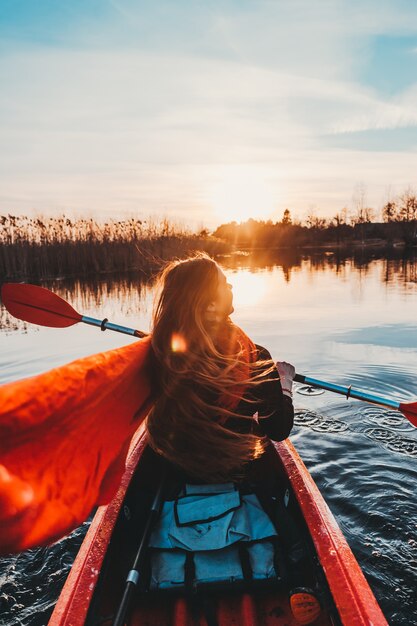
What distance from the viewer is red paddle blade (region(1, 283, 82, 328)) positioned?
3.81 m

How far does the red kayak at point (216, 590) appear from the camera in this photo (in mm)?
1628

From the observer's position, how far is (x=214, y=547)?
178 centimetres

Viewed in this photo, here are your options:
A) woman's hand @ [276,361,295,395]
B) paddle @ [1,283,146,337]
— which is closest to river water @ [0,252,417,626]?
woman's hand @ [276,361,295,395]

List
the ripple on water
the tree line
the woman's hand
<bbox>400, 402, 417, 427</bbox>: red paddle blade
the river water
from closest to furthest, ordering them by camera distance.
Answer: the woman's hand < the river water < <bbox>400, 402, 417, 427</bbox>: red paddle blade < the ripple on water < the tree line

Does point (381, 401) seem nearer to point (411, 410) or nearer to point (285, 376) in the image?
point (411, 410)

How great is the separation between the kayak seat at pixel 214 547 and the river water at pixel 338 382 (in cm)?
104

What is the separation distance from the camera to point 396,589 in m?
2.48

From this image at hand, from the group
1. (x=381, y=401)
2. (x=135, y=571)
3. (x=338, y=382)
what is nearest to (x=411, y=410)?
(x=381, y=401)

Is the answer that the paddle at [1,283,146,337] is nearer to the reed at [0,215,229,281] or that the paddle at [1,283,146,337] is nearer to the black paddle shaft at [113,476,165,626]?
the black paddle shaft at [113,476,165,626]

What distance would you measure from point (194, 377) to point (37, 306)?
2623 mm

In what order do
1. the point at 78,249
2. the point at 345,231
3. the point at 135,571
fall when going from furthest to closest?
1. the point at 345,231
2. the point at 78,249
3. the point at 135,571

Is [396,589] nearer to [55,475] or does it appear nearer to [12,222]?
[55,475]

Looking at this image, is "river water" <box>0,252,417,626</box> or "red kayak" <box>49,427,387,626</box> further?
"river water" <box>0,252,417,626</box>

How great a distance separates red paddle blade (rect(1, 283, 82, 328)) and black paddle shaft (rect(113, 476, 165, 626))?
208cm
